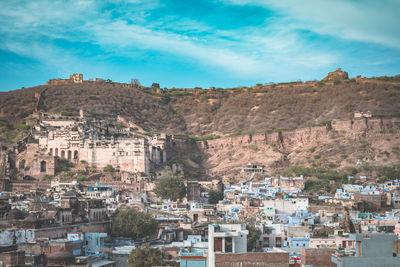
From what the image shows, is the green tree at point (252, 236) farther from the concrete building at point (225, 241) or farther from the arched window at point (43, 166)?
the arched window at point (43, 166)

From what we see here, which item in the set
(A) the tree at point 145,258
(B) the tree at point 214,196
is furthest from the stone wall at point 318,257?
(B) the tree at point 214,196

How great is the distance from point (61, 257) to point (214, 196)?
96.2ft

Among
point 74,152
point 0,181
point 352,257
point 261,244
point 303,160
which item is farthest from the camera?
point 303,160

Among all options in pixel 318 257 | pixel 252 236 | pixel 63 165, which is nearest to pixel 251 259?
pixel 318 257

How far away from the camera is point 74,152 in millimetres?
57344

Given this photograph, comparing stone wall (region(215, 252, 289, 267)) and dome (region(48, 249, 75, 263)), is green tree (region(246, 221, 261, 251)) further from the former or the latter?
stone wall (region(215, 252, 289, 267))

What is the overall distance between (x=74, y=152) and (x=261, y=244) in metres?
28.4

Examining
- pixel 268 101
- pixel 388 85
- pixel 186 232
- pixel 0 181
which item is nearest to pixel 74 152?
pixel 0 181

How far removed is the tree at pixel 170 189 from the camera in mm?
47938

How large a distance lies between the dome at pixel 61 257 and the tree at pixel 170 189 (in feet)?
85.2

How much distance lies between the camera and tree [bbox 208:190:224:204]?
4991 centimetres

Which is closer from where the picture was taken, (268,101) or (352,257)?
(352,257)

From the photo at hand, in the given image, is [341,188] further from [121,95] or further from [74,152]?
[121,95]

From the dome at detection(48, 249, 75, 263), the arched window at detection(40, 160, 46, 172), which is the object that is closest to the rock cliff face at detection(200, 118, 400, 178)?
the arched window at detection(40, 160, 46, 172)
